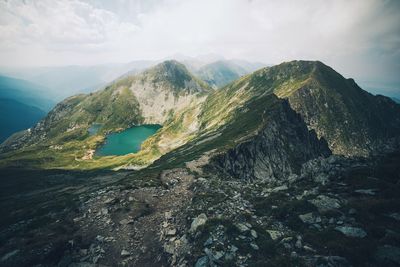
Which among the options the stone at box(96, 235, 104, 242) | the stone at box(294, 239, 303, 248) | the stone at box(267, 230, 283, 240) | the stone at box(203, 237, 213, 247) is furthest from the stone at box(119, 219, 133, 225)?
the stone at box(294, 239, 303, 248)

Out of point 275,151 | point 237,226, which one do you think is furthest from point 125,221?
point 275,151

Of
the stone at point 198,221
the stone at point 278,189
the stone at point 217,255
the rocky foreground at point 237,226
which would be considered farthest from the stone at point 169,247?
the stone at point 278,189

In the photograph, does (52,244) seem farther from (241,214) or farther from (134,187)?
(241,214)

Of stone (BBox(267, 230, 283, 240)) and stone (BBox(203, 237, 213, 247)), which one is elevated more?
stone (BBox(267, 230, 283, 240))

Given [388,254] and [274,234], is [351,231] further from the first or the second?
[274,234]

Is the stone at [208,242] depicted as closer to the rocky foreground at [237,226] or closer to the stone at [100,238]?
the rocky foreground at [237,226]

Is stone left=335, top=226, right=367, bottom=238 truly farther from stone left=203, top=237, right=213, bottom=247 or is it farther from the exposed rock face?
the exposed rock face
